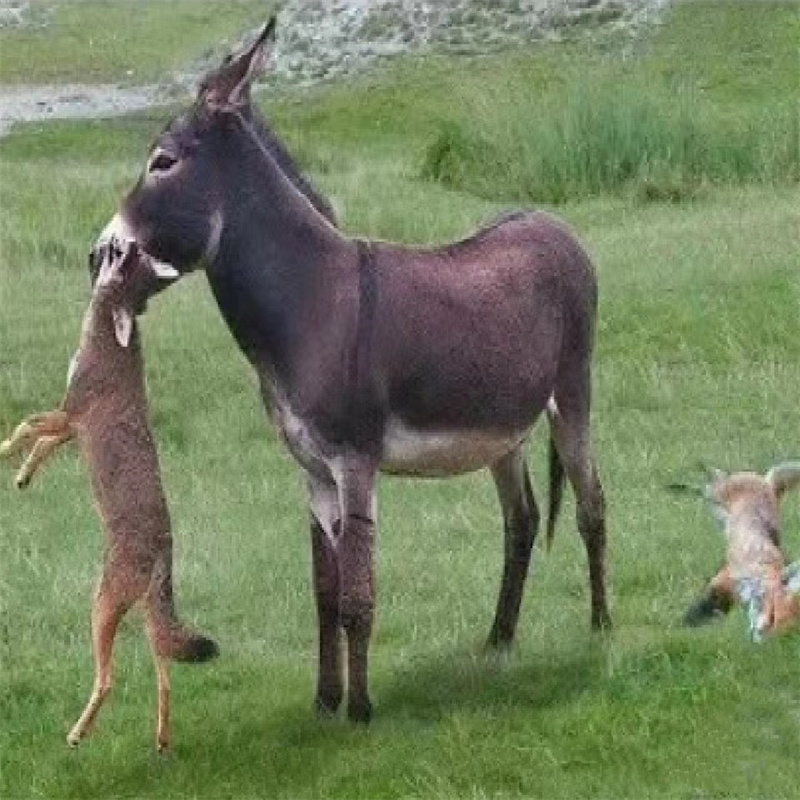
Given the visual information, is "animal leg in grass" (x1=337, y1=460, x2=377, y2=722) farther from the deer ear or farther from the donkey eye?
the donkey eye

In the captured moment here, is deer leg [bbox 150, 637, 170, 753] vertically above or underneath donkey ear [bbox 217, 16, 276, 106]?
underneath

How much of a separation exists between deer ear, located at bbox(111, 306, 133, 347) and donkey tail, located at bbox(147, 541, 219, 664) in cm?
58

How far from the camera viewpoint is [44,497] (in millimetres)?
10133

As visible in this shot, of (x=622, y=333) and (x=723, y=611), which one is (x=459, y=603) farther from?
(x=622, y=333)

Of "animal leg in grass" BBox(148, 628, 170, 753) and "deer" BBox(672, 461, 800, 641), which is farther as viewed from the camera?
"deer" BBox(672, 461, 800, 641)

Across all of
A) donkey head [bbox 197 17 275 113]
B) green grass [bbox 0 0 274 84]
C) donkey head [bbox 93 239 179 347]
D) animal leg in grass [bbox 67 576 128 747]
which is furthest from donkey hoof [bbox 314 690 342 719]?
green grass [bbox 0 0 274 84]

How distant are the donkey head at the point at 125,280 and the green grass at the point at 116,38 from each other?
71.9ft

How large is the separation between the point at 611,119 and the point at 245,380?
776 cm

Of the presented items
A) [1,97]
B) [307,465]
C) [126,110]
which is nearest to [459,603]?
[307,465]

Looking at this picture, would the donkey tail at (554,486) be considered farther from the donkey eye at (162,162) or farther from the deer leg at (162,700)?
the donkey eye at (162,162)

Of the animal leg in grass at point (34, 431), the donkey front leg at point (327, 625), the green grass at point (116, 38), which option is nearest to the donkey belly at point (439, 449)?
the donkey front leg at point (327, 625)

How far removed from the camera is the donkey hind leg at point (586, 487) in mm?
6797

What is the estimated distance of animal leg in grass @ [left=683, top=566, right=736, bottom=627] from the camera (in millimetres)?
6758

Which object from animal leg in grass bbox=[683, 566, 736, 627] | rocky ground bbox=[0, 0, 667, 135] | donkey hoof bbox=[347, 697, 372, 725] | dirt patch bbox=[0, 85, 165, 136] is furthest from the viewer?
rocky ground bbox=[0, 0, 667, 135]
